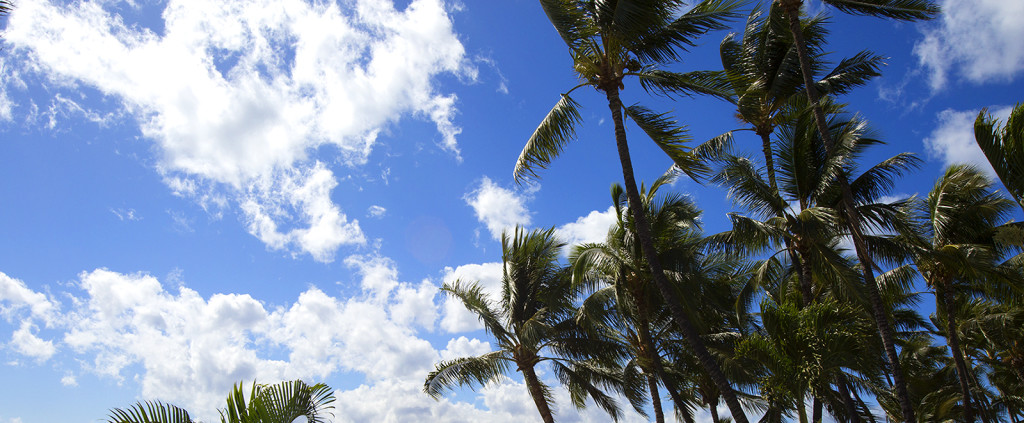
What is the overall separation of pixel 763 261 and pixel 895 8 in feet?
21.8

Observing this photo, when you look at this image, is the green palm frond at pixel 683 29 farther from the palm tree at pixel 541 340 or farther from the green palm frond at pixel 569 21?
the palm tree at pixel 541 340

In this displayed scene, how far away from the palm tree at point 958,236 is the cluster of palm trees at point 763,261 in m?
0.06

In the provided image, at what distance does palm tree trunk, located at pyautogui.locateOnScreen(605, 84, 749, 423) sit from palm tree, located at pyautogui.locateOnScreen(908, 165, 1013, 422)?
494 centimetres

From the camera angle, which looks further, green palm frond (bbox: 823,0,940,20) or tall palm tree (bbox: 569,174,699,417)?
tall palm tree (bbox: 569,174,699,417)

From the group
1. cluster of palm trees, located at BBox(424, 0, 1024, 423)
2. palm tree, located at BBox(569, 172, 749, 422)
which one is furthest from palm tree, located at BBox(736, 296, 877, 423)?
palm tree, located at BBox(569, 172, 749, 422)

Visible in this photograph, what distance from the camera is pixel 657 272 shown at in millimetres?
10141

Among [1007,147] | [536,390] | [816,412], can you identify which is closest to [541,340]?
[536,390]

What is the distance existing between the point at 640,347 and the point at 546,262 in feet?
12.9

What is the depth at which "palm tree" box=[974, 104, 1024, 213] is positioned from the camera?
5523 millimetres

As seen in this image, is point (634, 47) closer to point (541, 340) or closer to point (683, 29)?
point (683, 29)

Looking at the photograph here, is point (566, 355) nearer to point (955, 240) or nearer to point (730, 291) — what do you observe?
point (730, 291)

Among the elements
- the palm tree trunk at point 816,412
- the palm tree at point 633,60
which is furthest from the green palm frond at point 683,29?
the palm tree trunk at point 816,412

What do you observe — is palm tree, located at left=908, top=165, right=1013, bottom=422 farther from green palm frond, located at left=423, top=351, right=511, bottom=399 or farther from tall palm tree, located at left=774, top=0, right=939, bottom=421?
green palm frond, located at left=423, top=351, right=511, bottom=399

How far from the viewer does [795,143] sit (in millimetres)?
13047
